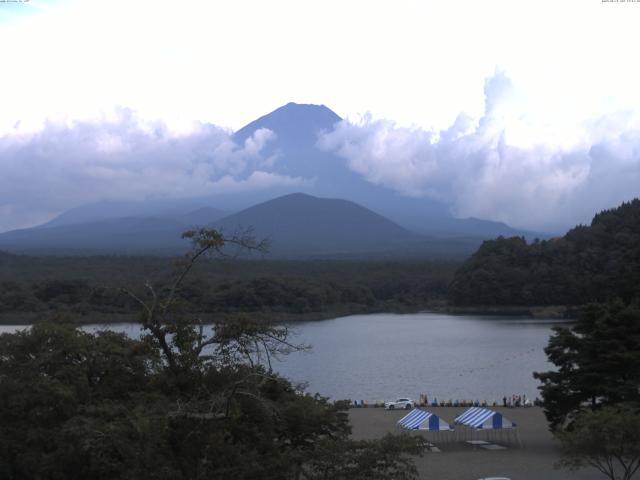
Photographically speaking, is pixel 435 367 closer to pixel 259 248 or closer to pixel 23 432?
pixel 23 432

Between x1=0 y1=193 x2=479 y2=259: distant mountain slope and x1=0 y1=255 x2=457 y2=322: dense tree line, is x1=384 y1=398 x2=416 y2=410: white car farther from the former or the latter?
x1=0 y1=193 x2=479 y2=259: distant mountain slope

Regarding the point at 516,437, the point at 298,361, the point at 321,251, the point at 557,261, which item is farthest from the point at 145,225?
the point at 516,437

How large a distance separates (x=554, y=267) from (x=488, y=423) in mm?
38535

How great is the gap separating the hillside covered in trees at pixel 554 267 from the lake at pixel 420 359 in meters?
8.09

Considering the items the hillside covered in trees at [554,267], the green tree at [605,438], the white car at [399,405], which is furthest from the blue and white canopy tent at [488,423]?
the hillside covered in trees at [554,267]

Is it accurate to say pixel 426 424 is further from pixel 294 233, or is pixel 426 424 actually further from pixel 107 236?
pixel 107 236

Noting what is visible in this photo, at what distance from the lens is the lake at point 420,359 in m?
22.1

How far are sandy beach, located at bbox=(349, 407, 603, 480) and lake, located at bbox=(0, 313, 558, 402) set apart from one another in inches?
115

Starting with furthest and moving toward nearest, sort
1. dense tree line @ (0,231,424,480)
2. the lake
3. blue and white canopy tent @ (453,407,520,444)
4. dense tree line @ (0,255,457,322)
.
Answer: dense tree line @ (0,255,457,322)
the lake
blue and white canopy tent @ (453,407,520,444)
dense tree line @ (0,231,424,480)

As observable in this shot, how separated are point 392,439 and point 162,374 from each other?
182cm

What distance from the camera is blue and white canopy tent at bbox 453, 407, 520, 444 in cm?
1379

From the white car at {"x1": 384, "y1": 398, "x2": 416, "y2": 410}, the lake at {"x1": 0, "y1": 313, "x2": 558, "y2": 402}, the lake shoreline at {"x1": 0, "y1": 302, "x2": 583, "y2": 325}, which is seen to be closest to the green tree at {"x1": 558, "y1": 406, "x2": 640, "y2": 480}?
the lake at {"x1": 0, "y1": 313, "x2": 558, "y2": 402}

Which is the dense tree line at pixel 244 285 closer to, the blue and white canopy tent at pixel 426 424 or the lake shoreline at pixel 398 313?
the lake shoreline at pixel 398 313

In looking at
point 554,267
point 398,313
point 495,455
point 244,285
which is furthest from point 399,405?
point 554,267
